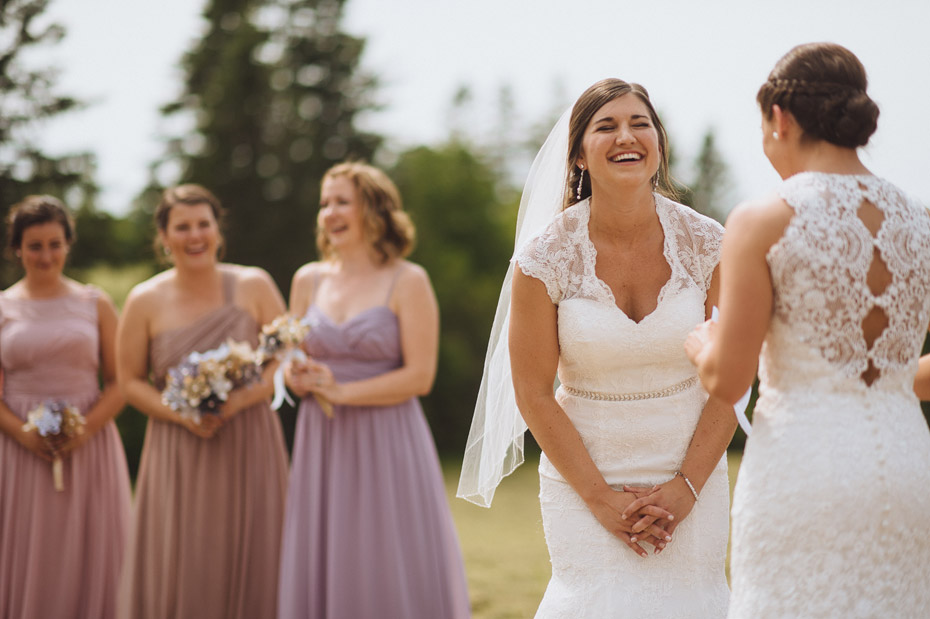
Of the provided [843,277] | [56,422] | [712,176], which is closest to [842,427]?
[843,277]

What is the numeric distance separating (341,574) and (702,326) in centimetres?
322

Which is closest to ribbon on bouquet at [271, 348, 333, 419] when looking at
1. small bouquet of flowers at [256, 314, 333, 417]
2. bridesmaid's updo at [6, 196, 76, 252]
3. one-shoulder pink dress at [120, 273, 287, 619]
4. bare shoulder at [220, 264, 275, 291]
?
small bouquet of flowers at [256, 314, 333, 417]

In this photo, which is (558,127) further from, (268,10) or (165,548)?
(268,10)

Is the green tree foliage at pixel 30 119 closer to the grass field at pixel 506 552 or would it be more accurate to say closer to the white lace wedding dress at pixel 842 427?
the grass field at pixel 506 552

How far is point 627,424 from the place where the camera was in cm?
379

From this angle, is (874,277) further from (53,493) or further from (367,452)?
(53,493)

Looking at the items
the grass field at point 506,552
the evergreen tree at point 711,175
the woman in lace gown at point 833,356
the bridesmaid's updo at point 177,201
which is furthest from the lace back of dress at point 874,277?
the evergreen tree at point 711,175

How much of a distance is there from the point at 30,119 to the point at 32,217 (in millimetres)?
18251

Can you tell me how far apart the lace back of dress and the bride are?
87cm

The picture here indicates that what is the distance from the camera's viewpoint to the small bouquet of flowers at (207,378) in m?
5.81

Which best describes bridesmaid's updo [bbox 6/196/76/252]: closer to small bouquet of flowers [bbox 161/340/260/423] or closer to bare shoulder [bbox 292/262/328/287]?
small bouquet of flowers [bbox 161/340/260/423]

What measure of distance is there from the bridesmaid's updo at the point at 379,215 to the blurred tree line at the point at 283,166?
1005 centimetres

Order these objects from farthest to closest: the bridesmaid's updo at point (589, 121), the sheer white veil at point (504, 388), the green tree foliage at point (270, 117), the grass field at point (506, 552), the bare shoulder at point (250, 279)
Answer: the green tree foliage at point (270, 117) → the grass field at point (506, 552) → the bare shoulder at point (250, 279) → the sheer white veil at point (504, 388) → the bridesmaid's updo at point (589, 121)

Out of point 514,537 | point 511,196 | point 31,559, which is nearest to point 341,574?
point 31,559
